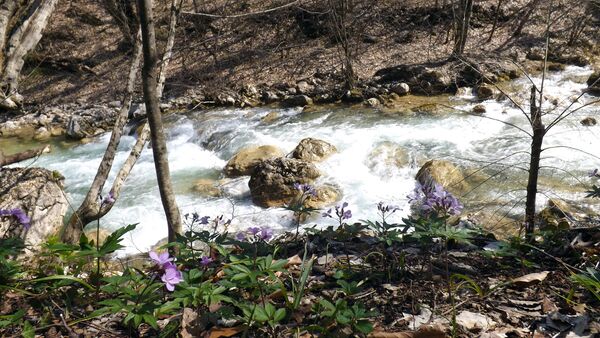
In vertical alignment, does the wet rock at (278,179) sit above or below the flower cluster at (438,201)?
below

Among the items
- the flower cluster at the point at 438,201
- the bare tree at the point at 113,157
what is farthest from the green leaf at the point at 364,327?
the bare tree at the point at 113,157

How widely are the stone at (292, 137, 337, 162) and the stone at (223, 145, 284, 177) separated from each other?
396mm

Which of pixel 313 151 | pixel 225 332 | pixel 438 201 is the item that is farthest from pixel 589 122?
pixel 225 332

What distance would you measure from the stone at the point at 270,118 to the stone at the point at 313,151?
2.22m

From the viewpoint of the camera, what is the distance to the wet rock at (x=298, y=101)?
10.9 meters

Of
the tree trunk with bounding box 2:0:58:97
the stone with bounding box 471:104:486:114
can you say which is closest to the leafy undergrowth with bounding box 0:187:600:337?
the tree trunk with bounding box 2:0:58:97

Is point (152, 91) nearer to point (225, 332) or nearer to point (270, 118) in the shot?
point (225, 332)

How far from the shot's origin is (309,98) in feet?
36.0

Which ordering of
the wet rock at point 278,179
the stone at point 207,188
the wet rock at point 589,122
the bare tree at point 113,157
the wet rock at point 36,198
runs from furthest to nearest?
1. the wet rock at point 589,122
2. the stone at point 207,188
3. the wet rock at point 278,179
4. the wet rock at point 36,198
5. the bare tree at point 113,157

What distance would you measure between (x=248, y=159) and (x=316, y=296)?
6.04 m

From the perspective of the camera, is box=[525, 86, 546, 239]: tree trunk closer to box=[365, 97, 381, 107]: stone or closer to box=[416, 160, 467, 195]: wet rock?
box=[416, 160, 467, 195]: wet rock

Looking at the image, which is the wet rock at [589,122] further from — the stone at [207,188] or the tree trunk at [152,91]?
the tree trunk at [152,91]

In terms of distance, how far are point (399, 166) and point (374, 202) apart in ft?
3.54

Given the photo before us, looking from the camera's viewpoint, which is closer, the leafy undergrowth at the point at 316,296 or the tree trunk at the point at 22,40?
the leafy undergrowth at the point at 316,296
